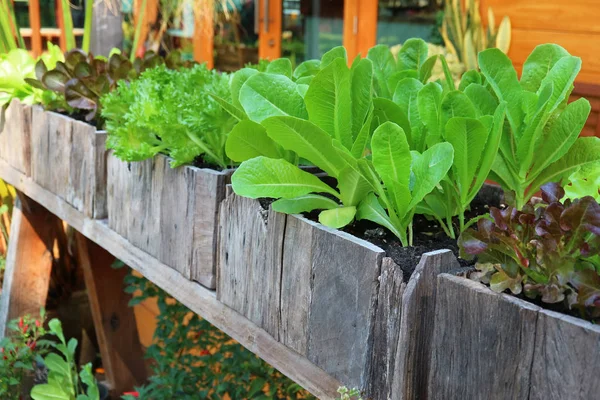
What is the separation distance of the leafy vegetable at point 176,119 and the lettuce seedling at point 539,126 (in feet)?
1.36

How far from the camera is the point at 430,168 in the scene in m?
0.73

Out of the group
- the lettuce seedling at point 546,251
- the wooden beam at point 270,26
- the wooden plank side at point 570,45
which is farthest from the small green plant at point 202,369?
the wooden beam at point 270,26

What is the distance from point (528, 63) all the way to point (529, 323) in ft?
1.41

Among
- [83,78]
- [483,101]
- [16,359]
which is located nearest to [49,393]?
[16,359]

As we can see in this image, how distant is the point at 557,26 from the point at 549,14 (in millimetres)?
58

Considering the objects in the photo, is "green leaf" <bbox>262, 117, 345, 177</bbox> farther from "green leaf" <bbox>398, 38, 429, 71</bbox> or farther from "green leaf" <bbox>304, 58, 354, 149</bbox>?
"green leaf" <bbox>398, 38, 429, 71</bbox>

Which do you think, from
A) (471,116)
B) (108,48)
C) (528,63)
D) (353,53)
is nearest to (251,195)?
(471,116)

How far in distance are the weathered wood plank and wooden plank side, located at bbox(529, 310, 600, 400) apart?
5.1 inches

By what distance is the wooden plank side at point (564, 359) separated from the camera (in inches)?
21.2

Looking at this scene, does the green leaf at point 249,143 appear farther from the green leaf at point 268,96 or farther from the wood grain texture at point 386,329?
the wood grain texture at point 386,329

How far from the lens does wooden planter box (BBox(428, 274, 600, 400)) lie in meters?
0.55

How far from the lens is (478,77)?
3.05 ft

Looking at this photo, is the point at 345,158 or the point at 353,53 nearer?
the point at 345,158

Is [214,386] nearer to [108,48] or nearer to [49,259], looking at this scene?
[49,259]
